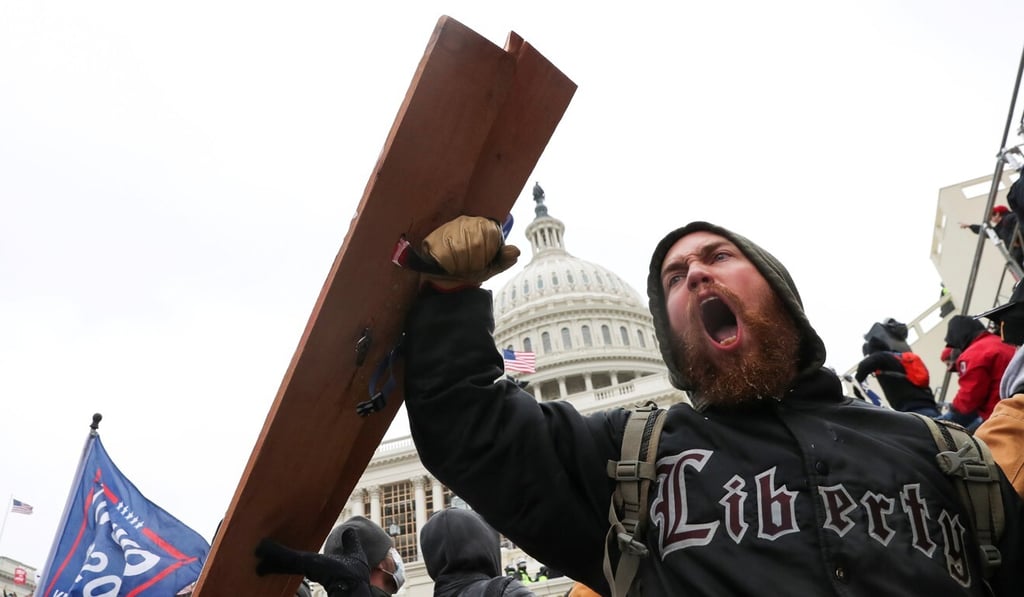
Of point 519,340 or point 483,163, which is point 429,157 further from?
point 519,340

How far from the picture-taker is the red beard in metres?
1.75

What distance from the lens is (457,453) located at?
166cm

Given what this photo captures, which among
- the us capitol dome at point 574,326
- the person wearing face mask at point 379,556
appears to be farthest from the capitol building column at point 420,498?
the person wearing face mask at point 379,556

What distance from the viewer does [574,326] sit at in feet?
213

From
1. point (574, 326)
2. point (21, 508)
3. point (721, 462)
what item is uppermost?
point (574, 326)

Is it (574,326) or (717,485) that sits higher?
(574,326)

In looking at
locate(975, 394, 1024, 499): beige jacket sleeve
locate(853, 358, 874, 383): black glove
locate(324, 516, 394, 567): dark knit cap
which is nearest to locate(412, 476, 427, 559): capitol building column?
locate(853, 358, 874, 383): black glove

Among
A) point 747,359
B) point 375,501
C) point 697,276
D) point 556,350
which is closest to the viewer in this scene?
point 747,359

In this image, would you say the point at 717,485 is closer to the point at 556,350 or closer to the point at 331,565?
the point at 331,565

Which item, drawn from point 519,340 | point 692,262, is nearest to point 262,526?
point 692,262

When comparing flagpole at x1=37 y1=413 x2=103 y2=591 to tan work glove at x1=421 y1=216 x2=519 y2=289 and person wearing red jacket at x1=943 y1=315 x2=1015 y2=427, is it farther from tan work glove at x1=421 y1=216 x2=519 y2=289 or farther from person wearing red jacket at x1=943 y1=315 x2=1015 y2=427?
person wearing red jacket at x1=943 y1=315 x2=1015 y2=427

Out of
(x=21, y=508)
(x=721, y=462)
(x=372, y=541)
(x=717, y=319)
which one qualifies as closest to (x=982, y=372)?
(x=717, y=319)

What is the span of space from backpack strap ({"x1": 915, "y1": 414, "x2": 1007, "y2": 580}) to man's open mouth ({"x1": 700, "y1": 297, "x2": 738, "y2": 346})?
56 centimetres

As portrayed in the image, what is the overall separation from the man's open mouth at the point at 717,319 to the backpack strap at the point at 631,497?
283mm
